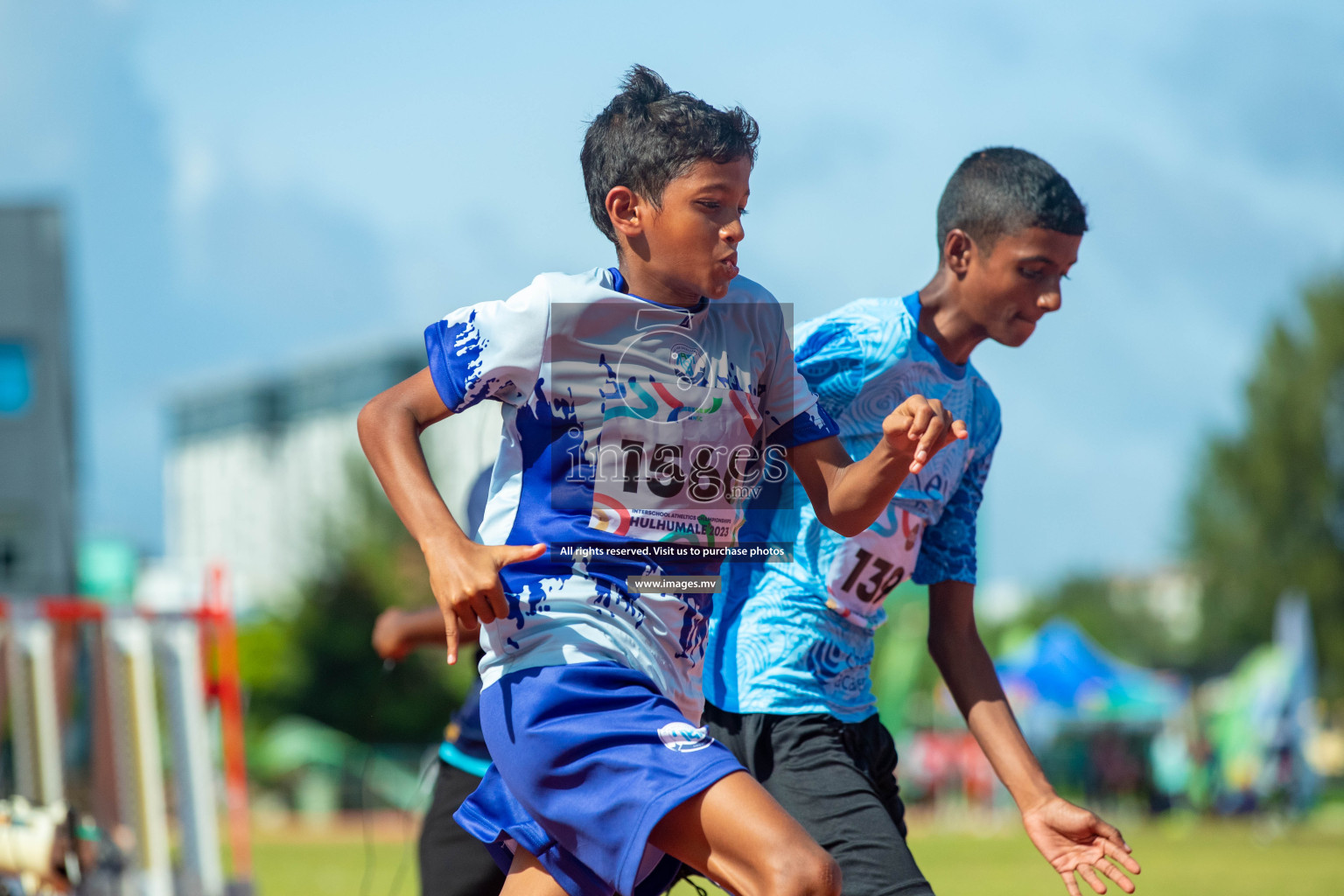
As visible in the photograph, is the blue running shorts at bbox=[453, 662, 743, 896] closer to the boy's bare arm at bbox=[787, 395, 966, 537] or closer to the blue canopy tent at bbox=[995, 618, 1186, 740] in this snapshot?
the boy's bare arm at bbox=[787, 395, 966, 537]

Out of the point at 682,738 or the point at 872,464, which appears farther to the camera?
the point at 872,464

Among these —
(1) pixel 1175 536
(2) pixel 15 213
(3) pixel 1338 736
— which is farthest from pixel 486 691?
(3) pixel 1338 736

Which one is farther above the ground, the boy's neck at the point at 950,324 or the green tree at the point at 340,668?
the boy's neck at the point at 950,324

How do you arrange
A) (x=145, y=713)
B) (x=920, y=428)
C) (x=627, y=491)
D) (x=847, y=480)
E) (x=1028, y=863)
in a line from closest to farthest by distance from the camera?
(x=920, y=428) → (x=627, y=491) → (x=847, y=480) → (x=145, y=713) → (x=1028, y=863)

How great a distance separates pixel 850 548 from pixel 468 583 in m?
1.38

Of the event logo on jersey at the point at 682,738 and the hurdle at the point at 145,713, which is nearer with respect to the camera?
the event logo on jersey at the point at 682,738

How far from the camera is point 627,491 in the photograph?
110 inches

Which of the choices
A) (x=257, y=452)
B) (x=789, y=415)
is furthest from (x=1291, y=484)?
(x=257, y=452)

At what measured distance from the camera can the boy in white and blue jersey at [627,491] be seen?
8.43 ft

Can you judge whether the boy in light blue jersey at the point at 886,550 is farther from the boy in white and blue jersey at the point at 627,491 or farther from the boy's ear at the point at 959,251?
the boy in white and blue jersey at the point at 627,491

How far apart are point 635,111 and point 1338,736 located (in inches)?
2327

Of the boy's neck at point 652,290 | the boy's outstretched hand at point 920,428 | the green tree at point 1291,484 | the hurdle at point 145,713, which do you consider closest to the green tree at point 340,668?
the green tree at point 1291,484

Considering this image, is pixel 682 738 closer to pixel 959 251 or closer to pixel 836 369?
pixel 836 369

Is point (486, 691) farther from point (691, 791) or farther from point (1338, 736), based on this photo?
point (1338, 736)
